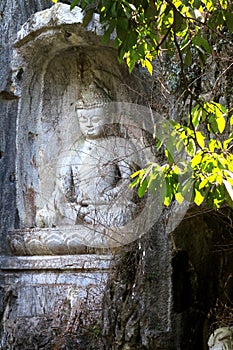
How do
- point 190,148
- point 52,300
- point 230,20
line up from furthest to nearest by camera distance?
1. point 52,300
2. point 190,148
3. point 230,20

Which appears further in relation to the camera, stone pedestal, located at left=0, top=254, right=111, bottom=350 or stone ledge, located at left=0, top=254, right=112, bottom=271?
stone ledge, located at left=0, top=254, right=112, bottom=271

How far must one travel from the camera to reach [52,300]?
18.2ft

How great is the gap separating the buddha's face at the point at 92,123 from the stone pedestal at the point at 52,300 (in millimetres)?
1056

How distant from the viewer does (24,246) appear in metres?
5.79

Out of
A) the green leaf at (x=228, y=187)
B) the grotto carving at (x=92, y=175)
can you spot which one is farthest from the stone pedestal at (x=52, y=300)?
the green leaf at (x=228, y=187)

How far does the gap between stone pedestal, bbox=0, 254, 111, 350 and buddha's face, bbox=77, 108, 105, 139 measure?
1056 mm

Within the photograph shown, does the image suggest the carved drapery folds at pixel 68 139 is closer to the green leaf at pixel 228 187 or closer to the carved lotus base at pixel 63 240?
the carved lotus base at pixel 63 240

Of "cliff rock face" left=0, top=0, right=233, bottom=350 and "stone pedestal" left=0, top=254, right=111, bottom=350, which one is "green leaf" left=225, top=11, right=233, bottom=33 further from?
"stone pedestal" left=0, top=254, right=111, bottom=350

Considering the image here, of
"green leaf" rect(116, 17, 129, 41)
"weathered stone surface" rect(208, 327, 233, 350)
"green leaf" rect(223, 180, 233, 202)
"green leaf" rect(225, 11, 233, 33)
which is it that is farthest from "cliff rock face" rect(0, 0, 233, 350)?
"green leaf" rect(116, 17, 129, 41)

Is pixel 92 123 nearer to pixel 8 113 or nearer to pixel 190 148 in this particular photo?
pixel 8 113

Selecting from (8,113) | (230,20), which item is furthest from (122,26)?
(8,113)

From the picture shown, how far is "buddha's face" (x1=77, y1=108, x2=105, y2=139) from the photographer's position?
588 cm

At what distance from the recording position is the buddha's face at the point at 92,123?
5.88 m

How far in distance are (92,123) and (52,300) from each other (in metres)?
1.50
